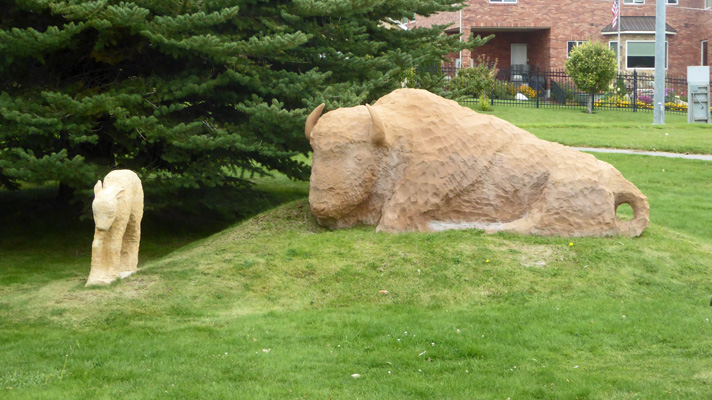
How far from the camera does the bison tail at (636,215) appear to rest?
33.4 ft

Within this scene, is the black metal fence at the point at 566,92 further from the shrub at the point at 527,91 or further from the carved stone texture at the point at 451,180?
the carved stone texture at the point at 451,180

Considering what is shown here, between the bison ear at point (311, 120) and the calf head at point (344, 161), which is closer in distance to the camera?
the calf head at point (344, 161)

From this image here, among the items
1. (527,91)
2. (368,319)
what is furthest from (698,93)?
(368,319)

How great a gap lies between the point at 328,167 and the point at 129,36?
12.9 ft

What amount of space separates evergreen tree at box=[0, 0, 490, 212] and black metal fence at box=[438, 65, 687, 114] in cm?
1951

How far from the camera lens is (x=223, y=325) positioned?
25.0 feet


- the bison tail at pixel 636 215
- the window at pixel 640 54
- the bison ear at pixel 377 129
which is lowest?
the bison tail at pixel 636 215

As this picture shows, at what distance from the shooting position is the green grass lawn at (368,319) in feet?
20.2

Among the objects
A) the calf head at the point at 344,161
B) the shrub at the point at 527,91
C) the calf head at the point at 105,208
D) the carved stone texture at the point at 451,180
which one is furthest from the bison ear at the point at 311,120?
the shrub at the point at 527,91

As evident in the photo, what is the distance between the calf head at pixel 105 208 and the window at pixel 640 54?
3512 centimetres

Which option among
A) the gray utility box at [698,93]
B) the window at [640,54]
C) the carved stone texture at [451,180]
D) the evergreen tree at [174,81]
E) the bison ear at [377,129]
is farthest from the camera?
the window at [640,54]

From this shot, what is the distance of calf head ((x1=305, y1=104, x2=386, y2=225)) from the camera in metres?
9.91

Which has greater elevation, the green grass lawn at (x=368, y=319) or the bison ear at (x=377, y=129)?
the bison ear at (x=377, y=129)

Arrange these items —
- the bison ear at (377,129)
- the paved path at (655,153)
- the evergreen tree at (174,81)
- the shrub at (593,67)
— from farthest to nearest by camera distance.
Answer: the shrub at (593,67)
the paved path at (655,153)
the evergreen tree at (174,81)
the bison ear at (377,129)
